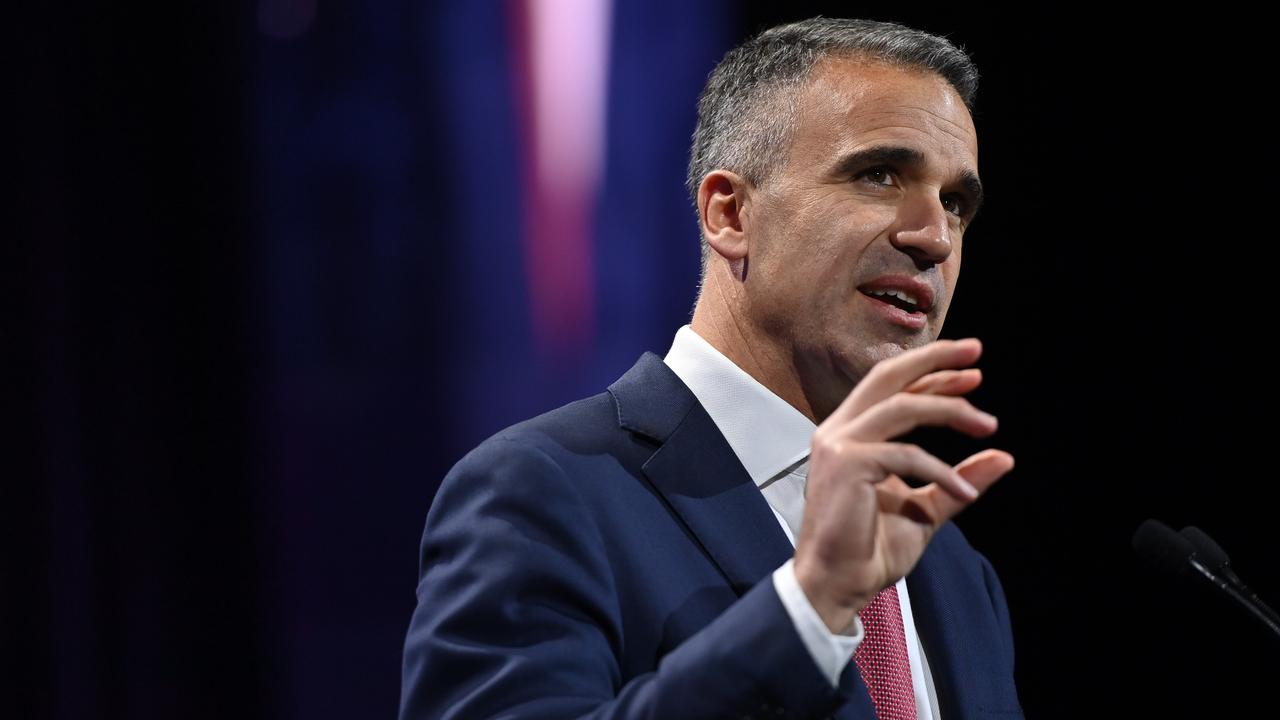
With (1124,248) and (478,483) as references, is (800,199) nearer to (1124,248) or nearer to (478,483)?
(478,483)

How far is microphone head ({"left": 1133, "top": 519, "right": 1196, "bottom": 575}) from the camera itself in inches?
65.7

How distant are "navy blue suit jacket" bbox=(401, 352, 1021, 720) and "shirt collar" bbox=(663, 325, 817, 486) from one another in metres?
0.03

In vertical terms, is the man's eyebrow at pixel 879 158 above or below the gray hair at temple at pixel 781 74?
below

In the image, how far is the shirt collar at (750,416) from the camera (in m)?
1.57

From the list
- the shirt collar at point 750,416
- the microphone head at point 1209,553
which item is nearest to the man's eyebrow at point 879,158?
the shirt collar at point 750,416

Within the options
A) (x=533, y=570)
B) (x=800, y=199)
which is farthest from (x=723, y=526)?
(x=800, y=199)

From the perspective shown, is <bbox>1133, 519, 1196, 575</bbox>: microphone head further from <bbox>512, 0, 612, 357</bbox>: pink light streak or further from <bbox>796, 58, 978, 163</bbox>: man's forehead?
<bbox>512, 0, 612, 357</bbox>: pink light streak

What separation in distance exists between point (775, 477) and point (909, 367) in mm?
497

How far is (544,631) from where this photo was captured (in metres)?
1.25

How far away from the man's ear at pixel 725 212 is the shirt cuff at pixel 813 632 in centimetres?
69

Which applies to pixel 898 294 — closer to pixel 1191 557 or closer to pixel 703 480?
pixel 703 480

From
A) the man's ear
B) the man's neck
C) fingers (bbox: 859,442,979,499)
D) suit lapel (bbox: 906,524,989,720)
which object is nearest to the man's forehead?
the man's ear

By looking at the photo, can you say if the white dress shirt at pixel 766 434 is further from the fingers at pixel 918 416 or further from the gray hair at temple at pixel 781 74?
the fingers at pixel 918 416

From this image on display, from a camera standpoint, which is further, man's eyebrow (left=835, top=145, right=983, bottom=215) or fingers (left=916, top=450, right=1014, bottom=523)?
man's eyebrow (left=835, top=145, right=983, bottom=215)
